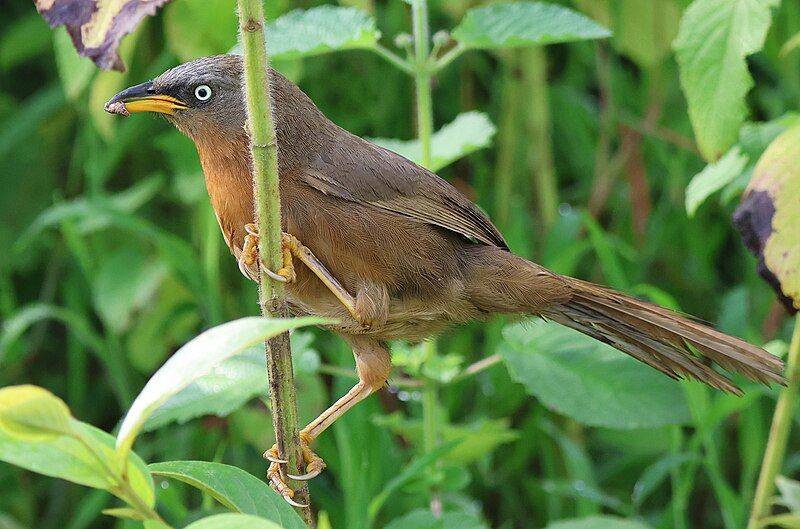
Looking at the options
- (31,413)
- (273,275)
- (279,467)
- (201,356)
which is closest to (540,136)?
(279,467)

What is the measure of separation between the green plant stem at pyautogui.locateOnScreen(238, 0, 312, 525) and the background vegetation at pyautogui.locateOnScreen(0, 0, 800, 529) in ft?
2.21

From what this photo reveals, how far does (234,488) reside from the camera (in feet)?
4.64

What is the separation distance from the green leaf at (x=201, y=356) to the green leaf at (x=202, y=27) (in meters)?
1.92

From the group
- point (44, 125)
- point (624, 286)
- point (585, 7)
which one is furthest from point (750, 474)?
point (44, 125)

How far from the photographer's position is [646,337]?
234 cm

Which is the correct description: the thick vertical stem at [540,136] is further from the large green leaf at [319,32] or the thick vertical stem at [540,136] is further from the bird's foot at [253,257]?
the bird's foot at [253,257]

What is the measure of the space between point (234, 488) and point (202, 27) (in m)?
1.86

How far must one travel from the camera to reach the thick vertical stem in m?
4.02

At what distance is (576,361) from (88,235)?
232 cm

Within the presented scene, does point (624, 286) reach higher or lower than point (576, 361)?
higher

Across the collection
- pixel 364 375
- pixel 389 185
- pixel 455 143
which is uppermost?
pixel 455 143

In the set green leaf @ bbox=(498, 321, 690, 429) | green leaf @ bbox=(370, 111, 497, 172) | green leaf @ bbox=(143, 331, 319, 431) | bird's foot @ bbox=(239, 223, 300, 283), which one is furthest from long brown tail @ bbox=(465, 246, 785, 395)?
bird's foot @ bbox=(239, 223, 300, 283)

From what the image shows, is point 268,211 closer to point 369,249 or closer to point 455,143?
point 369,249

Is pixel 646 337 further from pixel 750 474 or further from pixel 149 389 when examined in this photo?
pixel 149 389
